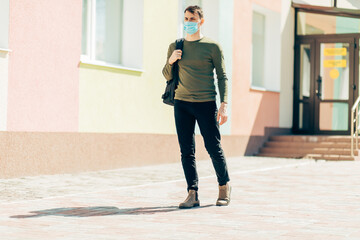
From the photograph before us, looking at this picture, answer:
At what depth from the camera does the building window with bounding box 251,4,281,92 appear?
17.4 meters

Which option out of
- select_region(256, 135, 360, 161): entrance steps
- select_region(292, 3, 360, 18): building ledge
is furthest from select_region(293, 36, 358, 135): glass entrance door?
select_region(256, 135, 360, 161): entrance steps

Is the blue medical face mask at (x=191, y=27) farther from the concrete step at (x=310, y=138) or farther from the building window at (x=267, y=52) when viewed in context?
the building window at (x=267, y=52)

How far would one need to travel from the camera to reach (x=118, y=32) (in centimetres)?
1233

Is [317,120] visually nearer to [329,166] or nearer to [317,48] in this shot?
[317,48]

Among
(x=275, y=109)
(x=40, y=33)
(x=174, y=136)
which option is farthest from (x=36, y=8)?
(x=275, y=109)

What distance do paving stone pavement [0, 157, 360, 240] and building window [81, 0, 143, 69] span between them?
2256 millimetres

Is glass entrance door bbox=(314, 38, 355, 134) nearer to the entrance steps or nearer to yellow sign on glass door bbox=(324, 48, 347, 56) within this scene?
yellow sign on glass door bbox=(324, 48, 347, 56)

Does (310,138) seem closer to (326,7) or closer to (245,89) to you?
(245,89)

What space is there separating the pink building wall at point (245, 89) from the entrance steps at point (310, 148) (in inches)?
21.1

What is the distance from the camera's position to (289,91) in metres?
18.2

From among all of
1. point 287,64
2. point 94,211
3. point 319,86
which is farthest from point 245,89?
point 94,211

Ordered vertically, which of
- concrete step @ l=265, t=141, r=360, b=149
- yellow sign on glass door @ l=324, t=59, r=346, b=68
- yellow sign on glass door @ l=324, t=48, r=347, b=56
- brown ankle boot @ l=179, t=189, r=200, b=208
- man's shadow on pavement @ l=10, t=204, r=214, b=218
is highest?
yellow sign on glass door @ l=324, t=48, r=347, b=56

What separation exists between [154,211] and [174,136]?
6.82 metres

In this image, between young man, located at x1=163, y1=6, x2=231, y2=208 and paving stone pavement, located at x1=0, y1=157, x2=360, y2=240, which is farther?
young man, located at x1=163, y1=6, x2=231, y2=208
